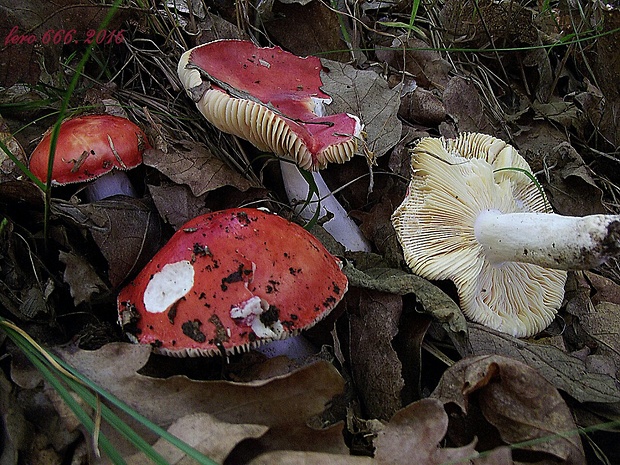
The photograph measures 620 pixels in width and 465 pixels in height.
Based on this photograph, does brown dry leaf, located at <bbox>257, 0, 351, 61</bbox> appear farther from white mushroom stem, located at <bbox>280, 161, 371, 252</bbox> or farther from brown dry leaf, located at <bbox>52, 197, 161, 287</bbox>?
brown dry leaf, located at <bbox>52, 197, 161, 287</bbox>

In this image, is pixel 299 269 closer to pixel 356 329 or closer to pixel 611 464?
pixel 356 329

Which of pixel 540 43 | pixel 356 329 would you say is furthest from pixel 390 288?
pixel 540 43

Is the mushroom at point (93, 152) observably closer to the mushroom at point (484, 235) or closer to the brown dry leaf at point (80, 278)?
the brown dry leaf at point (80, 278)

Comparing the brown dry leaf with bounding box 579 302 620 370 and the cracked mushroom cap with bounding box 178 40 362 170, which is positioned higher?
the cracked mushroom cap with bounding box 178 40 362 170

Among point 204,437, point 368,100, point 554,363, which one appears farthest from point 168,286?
point 368,100

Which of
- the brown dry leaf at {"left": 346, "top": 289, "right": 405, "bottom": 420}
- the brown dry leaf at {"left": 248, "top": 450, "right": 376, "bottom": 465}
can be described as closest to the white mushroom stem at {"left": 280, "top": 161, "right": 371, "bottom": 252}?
the brown dry leaf at {"left": 346, "top": 289, "right": 405, "bottom": 420}
